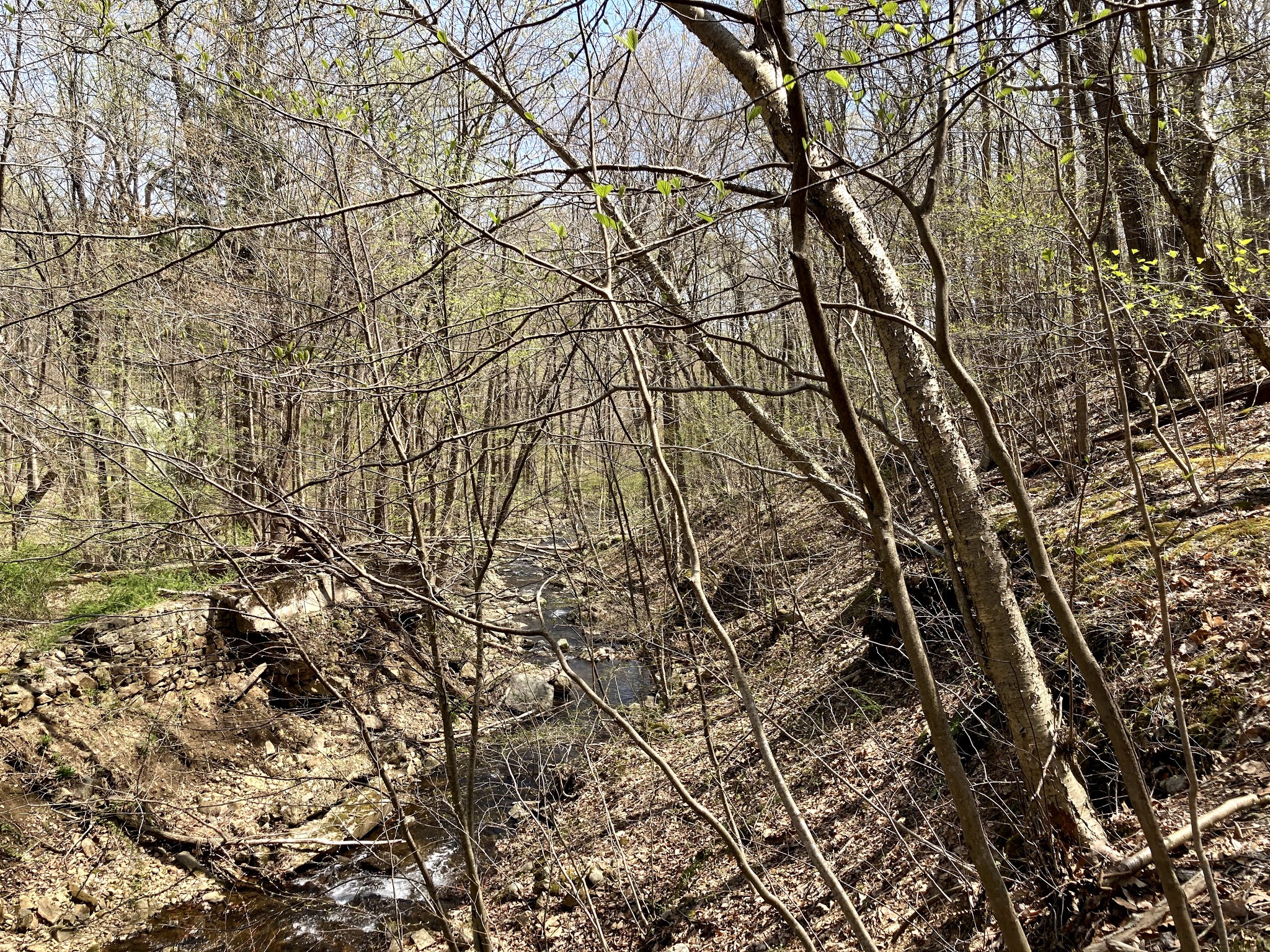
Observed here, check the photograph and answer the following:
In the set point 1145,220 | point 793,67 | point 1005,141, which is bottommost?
point 793,67

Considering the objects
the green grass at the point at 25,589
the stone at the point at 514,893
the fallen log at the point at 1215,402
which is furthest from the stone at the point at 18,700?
the fallen log at the point at 1215,402

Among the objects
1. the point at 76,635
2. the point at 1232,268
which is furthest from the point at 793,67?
the point at 76,635

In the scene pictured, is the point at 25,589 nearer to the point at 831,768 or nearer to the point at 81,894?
the point at 81,894

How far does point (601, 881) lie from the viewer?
6.93m

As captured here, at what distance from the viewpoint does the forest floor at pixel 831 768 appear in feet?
13.5

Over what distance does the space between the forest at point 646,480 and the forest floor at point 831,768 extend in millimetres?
46

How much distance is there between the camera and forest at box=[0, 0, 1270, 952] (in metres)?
2.72

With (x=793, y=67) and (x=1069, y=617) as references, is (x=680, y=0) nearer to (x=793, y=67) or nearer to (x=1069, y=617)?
(x=793, y=67)

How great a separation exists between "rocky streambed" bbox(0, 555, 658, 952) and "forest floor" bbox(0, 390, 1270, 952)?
0.05 meters

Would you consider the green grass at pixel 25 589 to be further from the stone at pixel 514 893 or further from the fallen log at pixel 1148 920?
the fallen log at pixel 1148 920

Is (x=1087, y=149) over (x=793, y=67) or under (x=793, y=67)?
over

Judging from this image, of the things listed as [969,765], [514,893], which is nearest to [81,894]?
[514,893]

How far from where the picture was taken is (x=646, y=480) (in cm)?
1155

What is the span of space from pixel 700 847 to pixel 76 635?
26.3 feet
